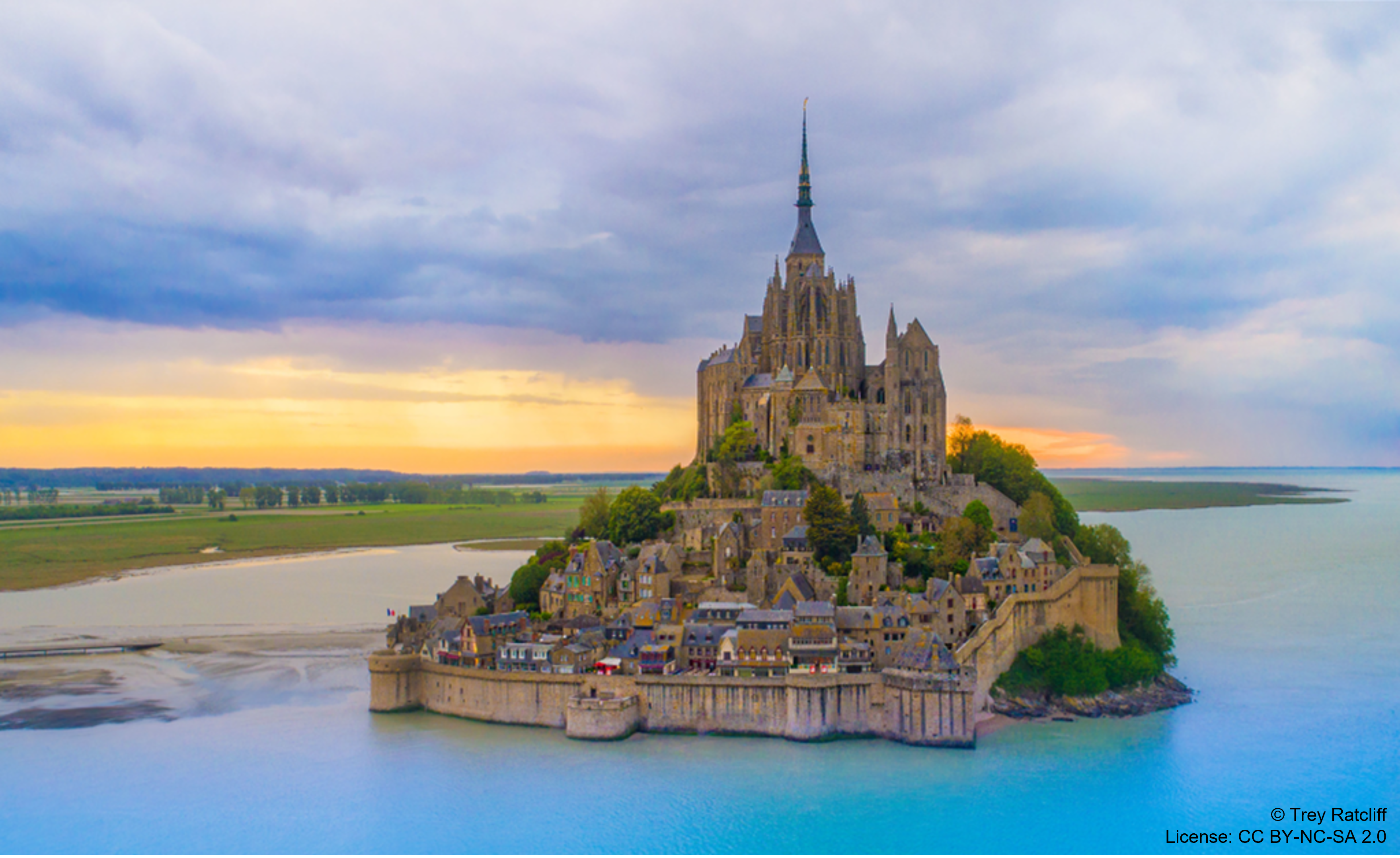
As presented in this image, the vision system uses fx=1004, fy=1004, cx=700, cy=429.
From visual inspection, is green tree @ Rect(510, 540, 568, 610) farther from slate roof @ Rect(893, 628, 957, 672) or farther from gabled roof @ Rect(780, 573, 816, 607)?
slate roof @ Rect(893, 628, 957, 672)

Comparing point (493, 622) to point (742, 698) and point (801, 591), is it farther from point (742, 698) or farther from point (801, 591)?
point (801, 591)

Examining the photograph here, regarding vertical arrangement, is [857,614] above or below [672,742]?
above

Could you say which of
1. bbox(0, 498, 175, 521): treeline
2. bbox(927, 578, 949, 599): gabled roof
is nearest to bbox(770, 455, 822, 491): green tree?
bbox(927, 578, 949, 599): gabled roof

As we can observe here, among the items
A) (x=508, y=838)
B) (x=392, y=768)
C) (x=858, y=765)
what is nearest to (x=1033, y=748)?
(x=858, y=765)

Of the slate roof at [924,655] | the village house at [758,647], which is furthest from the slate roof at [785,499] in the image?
the slate roof at [924,655]

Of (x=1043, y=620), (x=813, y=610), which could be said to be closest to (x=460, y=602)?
(x=813, y=610)

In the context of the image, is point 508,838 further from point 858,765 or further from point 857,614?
point 857,614

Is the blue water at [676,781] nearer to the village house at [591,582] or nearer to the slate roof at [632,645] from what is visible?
the slate roof at [632,645]
